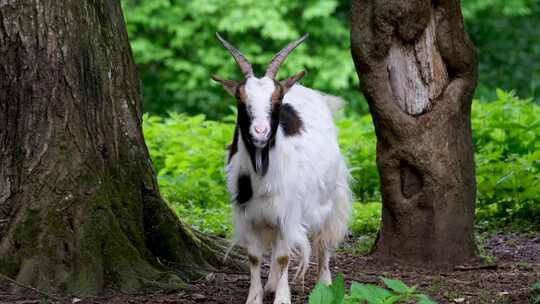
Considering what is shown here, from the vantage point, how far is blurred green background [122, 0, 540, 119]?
22125 millimetres

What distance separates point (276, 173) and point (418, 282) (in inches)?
57.7

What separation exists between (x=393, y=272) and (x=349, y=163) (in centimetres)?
388

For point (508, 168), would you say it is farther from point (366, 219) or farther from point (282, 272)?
point (282, 272)

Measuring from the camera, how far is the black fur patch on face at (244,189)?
22.0 ft

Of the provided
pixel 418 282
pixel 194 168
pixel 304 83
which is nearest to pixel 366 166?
pixel 194 168

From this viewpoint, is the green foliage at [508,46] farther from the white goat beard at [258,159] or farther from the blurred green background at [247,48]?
the white goat beard at [258,159]

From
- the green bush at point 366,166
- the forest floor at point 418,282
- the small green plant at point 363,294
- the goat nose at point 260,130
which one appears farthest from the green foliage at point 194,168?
the small green plant at point 363,294

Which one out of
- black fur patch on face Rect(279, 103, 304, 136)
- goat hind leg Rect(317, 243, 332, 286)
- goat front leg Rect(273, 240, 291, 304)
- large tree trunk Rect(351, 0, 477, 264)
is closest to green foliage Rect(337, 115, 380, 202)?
large tree trunk Rect(351, 0, 477, 264)

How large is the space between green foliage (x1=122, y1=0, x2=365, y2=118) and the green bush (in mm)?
7908

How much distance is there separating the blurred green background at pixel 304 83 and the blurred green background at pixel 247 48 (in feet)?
0.10

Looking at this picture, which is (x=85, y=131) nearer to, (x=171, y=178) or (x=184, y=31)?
(x=171, y=178)

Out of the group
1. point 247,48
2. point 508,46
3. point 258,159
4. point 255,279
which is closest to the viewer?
point 258,159

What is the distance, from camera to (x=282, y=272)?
22.4 feet

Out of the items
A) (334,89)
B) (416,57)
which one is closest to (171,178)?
(416,57)
